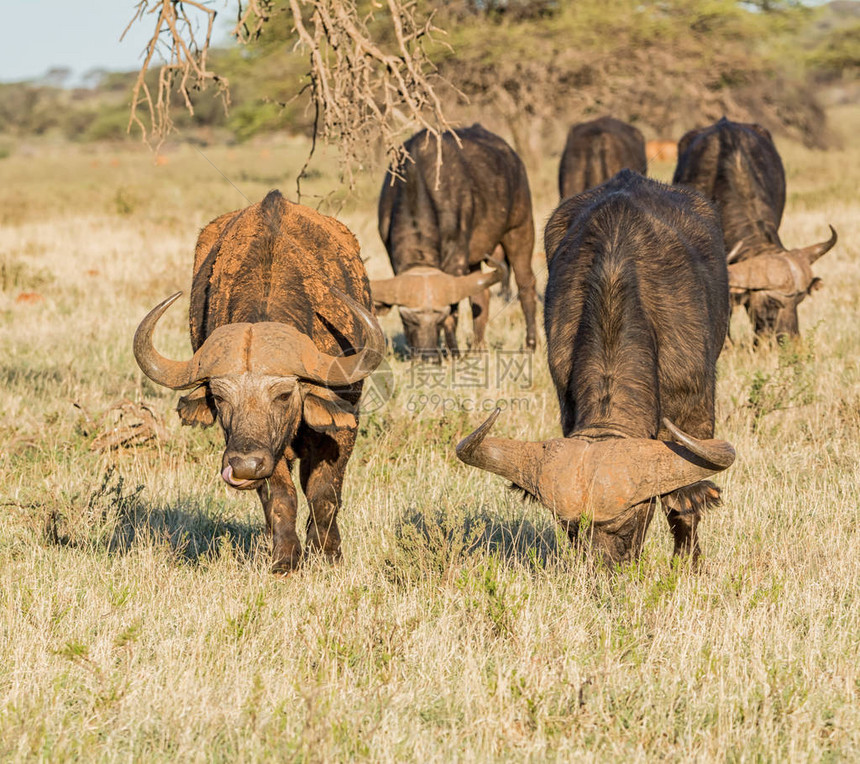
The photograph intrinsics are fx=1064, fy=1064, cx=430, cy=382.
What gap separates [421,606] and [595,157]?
511 inches

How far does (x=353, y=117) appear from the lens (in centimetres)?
697

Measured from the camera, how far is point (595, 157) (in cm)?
1652

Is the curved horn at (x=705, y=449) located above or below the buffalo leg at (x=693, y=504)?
above

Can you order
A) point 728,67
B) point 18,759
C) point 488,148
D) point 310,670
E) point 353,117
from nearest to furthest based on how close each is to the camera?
point 18,759 → point 310,670 → point 353,117 → point 488,148 → point 728,67

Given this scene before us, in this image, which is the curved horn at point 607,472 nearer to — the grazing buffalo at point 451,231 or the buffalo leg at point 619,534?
the buffalo leg at point 619,534

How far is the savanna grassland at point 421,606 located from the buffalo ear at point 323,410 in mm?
700

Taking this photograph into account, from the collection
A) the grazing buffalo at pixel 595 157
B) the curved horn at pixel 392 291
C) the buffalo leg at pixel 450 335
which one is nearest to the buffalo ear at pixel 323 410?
the curved horn at pixel 392 291

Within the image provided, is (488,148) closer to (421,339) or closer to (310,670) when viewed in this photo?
(421,339)

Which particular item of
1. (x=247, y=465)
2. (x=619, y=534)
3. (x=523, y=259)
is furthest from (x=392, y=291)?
(x=619, y=534)

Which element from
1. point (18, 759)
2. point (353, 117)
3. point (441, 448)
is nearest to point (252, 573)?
point (18, 759)

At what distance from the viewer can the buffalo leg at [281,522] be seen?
5234mm

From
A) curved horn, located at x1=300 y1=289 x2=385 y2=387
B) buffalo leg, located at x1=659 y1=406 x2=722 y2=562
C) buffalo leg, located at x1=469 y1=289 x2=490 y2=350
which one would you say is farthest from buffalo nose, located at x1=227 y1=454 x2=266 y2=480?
buffalo leg, located at x1=469 y1=289 x2=490 y2=350

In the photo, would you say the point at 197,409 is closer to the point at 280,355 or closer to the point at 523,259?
the point at 280,355

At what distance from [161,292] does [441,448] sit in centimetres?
731
